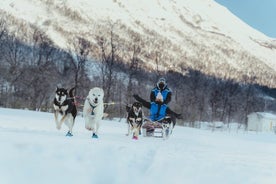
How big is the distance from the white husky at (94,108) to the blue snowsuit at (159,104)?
7.90ft

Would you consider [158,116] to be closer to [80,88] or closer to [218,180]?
[218,180]

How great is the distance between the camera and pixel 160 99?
40.2 feet

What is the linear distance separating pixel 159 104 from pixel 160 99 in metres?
0.19

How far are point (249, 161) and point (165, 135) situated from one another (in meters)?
4.27

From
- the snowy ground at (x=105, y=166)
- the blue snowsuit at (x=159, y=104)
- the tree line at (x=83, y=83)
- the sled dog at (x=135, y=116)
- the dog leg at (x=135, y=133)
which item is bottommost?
the snowy ground at (x=105, y=166)

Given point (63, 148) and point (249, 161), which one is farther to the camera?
point (249, 161)

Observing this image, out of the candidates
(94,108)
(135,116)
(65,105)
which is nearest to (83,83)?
(135,116)

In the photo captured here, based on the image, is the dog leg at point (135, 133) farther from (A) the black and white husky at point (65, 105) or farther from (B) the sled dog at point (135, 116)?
(A) the black and white husky at point (65, 105)

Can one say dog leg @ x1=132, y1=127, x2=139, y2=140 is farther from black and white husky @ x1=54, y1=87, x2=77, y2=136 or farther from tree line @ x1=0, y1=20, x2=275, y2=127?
tree line @ x1=0, y1=20, x2=275, y2=127

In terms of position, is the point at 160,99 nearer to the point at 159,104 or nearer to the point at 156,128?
the point at 159,104

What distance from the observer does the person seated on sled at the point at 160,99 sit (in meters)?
12.2

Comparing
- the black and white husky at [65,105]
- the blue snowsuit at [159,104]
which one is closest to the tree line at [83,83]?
the black and white husky at [65,105]

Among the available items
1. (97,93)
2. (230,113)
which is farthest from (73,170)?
(230,113)

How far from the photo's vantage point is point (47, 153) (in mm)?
7652
